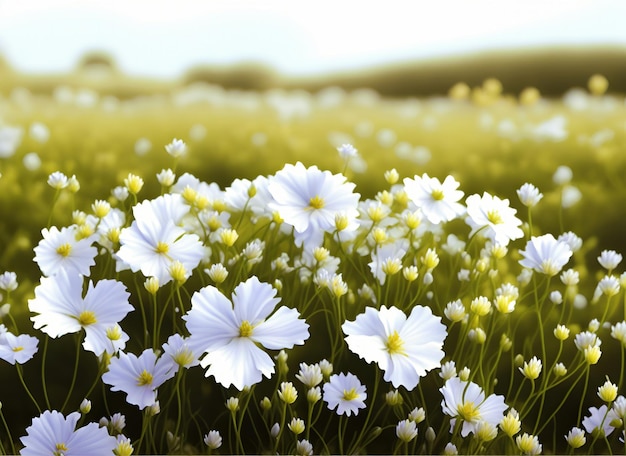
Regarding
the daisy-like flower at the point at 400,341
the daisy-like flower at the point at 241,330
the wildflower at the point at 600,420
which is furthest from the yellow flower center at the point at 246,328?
the wildflower at the point at 600,420

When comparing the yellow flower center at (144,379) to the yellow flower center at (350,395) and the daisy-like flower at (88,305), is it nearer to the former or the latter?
the daisy-like flower at (88,305)

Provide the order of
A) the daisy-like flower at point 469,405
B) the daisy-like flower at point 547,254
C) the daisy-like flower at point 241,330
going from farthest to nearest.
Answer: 1. the daisy-like flower at point 547,254
2. the daisy-like flower at point 469,405
3. the daisy-like flower at point 241,330

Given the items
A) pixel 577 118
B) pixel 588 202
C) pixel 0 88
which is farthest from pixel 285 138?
pixel 0 88

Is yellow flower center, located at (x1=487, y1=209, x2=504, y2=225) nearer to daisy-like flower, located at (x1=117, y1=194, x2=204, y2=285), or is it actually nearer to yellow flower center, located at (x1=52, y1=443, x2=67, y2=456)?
daisy-like flower, located at (x1=117, y1=194, x2=204, y2=285)

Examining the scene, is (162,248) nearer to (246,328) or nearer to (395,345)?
(246,328)

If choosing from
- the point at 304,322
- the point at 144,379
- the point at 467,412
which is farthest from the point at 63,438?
the point at 467,412
